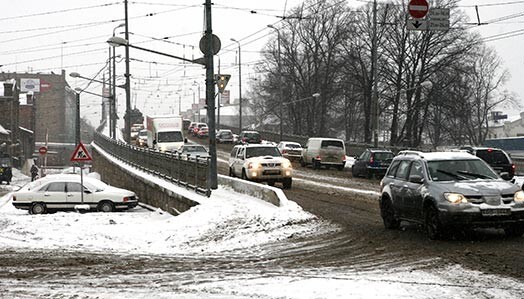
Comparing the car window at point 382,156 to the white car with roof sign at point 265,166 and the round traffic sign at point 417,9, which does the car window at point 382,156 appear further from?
the round traffic sign at point 417,9

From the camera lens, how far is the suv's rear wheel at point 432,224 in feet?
39.2

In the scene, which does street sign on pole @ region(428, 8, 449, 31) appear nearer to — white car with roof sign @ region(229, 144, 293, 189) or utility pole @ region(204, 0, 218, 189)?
utility pole @ region(204, 0, 218, 189)

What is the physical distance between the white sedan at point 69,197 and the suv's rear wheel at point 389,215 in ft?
57.2

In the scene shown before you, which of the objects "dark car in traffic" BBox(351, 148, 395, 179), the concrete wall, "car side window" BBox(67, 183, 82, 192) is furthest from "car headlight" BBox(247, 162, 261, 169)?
"dark car in traffic" BBox(351, 148, 395, 179)

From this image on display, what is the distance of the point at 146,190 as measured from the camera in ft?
104

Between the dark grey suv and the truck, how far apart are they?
120ft

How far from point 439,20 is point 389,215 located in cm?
1056

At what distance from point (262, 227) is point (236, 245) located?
Answer: 5.80ft

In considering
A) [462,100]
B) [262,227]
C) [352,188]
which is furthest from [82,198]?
[462,100]

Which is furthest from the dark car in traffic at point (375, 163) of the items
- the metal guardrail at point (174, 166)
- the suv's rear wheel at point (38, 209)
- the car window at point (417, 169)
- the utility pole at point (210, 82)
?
the car window at point (417, 169)

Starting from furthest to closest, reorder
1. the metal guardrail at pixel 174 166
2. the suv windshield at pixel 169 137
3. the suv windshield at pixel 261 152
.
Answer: the suv windshield at pixel 169 137 → the suv windshield at pixel 261 152 → the metal guardrail at pixel 174 166

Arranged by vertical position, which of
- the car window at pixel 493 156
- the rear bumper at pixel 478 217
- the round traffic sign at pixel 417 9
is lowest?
the rear bumper at pixel 478 217

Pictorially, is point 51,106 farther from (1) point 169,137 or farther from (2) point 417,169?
(2) point 417,169

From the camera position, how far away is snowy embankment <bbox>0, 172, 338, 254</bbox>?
15.2m
